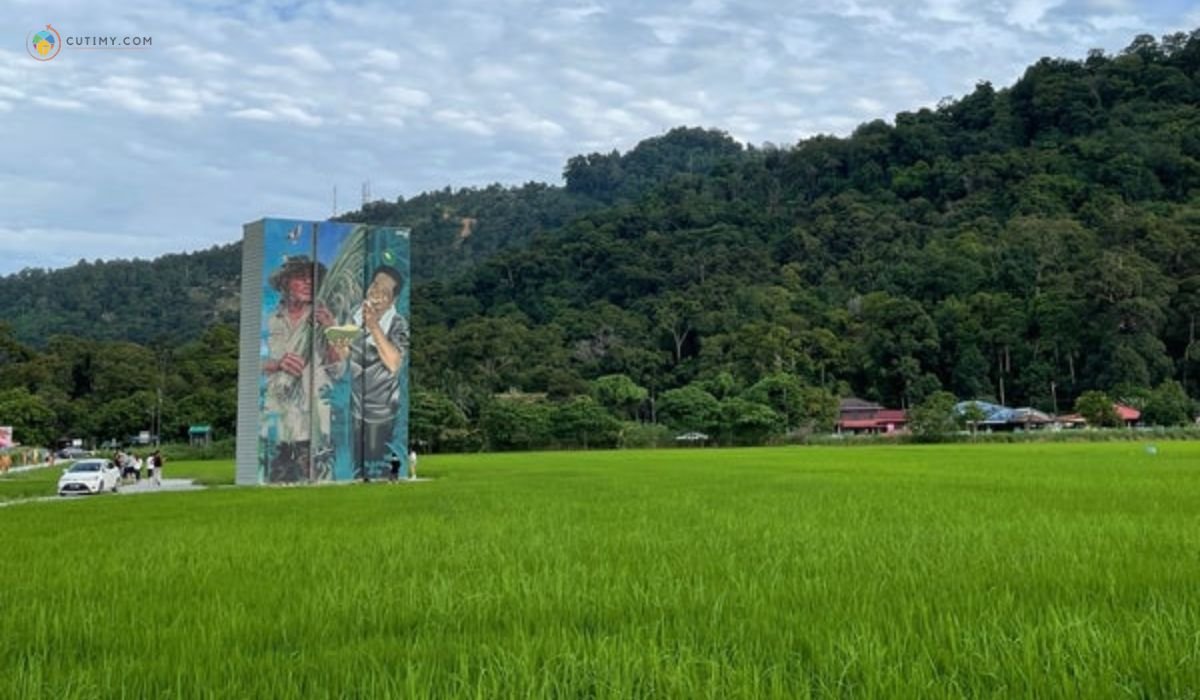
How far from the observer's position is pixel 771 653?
3.97m

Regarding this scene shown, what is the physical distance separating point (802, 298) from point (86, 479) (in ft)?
235

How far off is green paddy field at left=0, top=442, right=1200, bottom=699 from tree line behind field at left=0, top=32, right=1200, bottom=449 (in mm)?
51536

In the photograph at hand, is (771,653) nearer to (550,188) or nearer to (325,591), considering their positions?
(325,591)

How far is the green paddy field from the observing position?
351 centimetres

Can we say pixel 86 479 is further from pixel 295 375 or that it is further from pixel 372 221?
pixel 372 221

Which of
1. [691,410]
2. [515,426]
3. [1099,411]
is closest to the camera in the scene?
[1099,411]

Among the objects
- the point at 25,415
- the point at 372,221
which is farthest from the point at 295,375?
the point at 372,221

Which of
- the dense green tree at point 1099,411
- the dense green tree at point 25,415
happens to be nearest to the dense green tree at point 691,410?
the dense green tree at point 1099,411

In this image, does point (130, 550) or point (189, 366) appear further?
point (189, 366)

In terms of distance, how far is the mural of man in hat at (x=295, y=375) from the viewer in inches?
1118

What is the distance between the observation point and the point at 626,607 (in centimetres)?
517

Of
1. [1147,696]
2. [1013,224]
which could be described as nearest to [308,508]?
[1147,696]

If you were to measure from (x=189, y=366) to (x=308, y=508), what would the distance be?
66325 mm

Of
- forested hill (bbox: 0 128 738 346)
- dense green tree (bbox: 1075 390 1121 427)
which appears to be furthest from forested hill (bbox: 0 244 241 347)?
dense green tree (bbox: 1075 390 1121 427)
